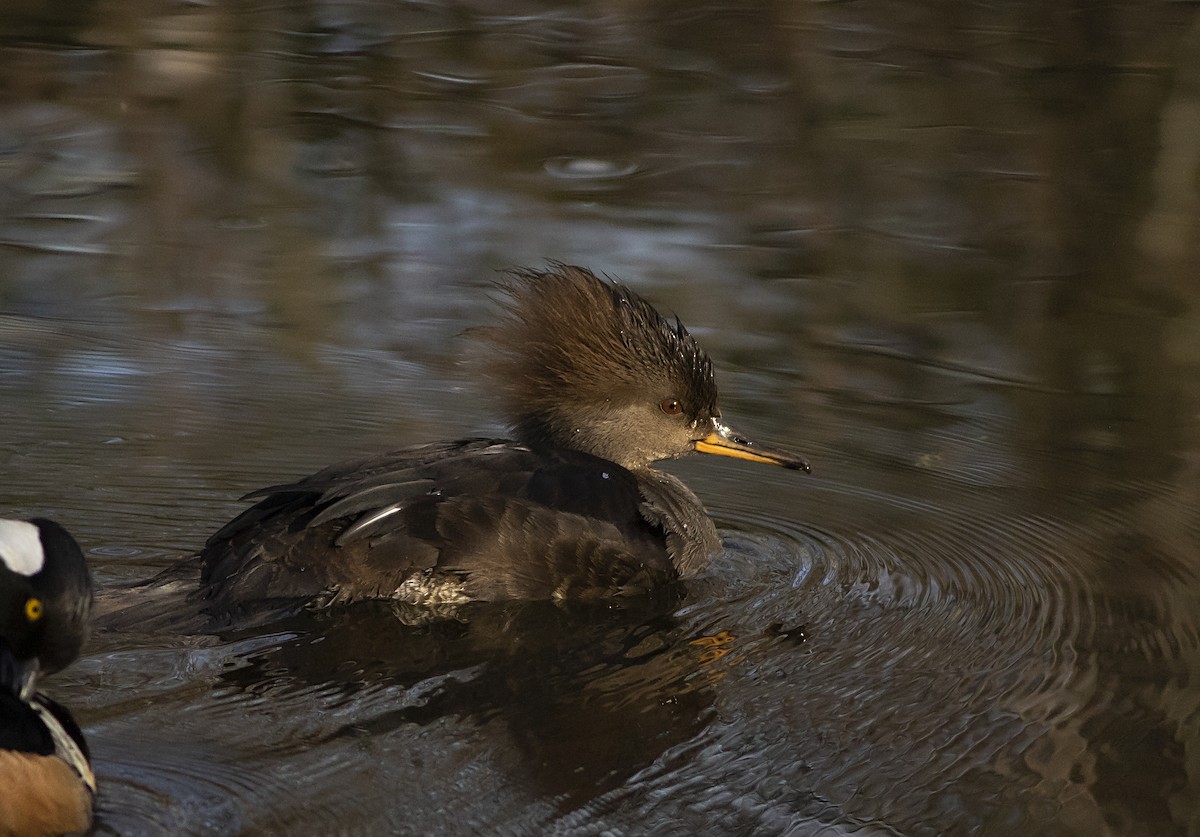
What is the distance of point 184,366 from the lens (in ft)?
22.5

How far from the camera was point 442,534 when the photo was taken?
16.6 feet

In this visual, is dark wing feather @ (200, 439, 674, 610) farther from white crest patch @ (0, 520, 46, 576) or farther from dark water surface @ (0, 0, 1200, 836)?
white crest patch @ (0, 520, 46, 576)

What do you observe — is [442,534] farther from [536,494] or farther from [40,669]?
[40,669]

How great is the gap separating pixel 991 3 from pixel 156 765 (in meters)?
10.9

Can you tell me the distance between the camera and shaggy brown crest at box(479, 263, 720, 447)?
5.63 meters

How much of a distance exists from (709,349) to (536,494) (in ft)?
7.24

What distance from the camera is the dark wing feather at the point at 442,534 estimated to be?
4945 mm

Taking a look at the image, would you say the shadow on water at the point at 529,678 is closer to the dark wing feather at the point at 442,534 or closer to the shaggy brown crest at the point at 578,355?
the dark wing feather at the point at 442,534

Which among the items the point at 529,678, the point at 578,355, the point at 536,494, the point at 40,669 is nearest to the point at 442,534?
the point at 536,494

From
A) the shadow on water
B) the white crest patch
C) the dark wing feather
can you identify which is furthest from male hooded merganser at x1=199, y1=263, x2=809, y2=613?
the white crest patch

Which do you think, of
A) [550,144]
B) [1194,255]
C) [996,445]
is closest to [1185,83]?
[1194,255]

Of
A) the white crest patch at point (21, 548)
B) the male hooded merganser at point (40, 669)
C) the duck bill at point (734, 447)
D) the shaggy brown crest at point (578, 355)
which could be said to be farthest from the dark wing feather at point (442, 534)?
the white crest patch at point (21, 548)

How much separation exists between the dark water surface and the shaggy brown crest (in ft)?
1.99

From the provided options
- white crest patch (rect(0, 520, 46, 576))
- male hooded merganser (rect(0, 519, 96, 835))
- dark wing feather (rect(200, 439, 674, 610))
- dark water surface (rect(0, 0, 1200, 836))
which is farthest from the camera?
dark wing feather (rect(200, 439, 674, 610))
